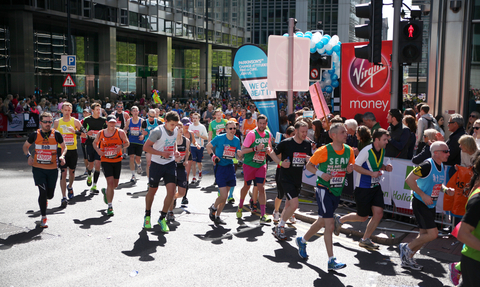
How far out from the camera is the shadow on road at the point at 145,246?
20.8ft

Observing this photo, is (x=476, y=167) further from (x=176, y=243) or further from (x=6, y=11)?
(x=6, y=11)

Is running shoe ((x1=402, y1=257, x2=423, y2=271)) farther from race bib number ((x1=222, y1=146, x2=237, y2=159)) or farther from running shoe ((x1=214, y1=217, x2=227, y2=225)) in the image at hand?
race bib number ((x1=222, y1=146, x2=237, y2=159))

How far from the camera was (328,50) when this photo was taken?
51.9 feet

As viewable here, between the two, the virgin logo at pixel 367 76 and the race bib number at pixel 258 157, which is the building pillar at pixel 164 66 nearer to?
the virgin logo at pixel 367 76

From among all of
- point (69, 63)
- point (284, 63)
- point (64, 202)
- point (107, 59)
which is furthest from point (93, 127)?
point (107, 59)

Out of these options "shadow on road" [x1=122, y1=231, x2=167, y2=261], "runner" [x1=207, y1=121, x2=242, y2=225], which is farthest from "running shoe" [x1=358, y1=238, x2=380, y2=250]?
"shadow on road" [x1=122, y1=231, x2=167, y2=261]

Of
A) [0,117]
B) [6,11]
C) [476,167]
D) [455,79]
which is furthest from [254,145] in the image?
[6,11]

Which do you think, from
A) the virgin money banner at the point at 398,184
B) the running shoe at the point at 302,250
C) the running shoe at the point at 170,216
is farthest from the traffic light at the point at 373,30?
the running shoe at the point at 170,216

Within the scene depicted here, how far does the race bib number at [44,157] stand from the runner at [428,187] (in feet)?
19.3

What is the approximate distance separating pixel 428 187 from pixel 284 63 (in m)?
6.05

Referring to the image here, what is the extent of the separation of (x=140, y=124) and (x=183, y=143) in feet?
13.4

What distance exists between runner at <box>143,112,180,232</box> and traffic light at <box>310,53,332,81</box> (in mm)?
9055

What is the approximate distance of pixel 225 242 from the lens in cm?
709

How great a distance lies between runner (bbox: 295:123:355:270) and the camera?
599 cm
